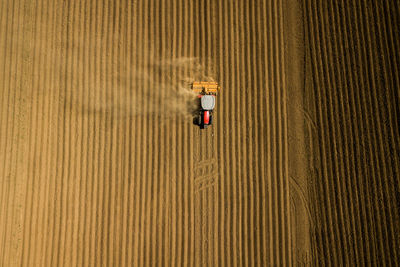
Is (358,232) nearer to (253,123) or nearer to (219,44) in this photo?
(253,123)

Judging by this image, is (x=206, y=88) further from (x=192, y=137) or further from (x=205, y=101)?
(x=192, y=137)

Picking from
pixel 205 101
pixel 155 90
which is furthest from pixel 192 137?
pixel 155 90

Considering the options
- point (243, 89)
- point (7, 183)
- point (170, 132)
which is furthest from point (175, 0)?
point (7, 183)
